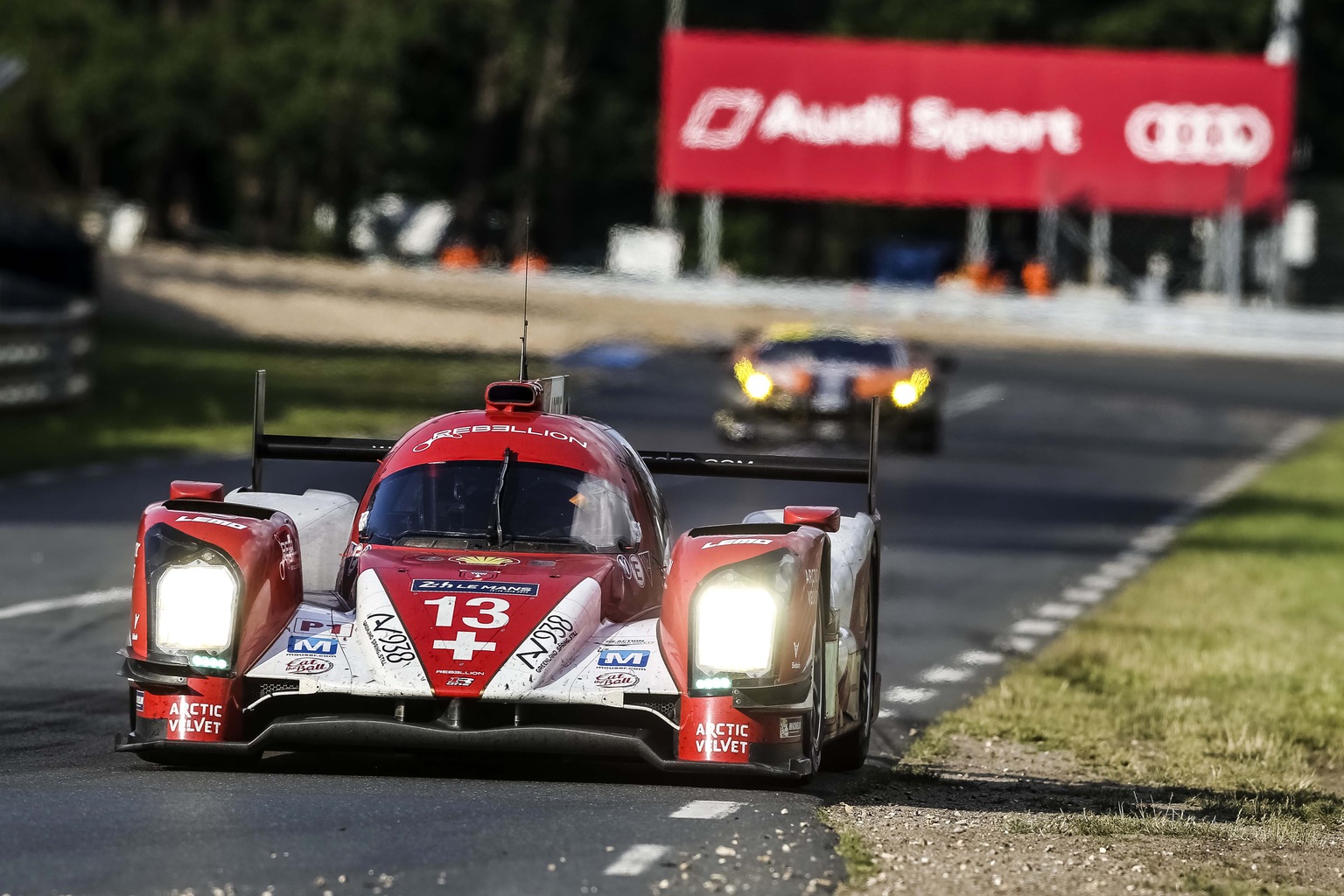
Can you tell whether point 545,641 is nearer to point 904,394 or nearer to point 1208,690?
point 904,394

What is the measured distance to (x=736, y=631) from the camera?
8688mm

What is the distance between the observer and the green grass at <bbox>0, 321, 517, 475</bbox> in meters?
27.1

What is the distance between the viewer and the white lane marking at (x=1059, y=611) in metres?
16.7

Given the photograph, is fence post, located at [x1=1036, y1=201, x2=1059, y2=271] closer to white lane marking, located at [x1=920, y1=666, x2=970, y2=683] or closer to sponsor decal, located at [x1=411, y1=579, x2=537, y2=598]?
white lane marking, located at [x1=920, y1=666, x2=970, y2=683]

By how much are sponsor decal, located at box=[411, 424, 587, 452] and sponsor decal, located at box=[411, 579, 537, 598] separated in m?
1.15

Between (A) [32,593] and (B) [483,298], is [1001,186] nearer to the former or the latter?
(B) [483,298]

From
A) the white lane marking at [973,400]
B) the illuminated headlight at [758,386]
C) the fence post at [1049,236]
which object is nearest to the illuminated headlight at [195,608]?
the illuminated headlight at [758,386]

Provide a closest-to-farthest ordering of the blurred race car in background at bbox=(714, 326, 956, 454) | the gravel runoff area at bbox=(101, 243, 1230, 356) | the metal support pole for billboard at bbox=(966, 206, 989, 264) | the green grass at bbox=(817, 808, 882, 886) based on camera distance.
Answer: the green grass at bbox=(817, 808, 882, 886) → the blurred race car in background at bbox=(714, 326, 956, 454) → the gravel runoff area at bbox=(101, 243, 1230, 356) → the metal support pole for billboard at bbox=(966, 206, 989, 264)

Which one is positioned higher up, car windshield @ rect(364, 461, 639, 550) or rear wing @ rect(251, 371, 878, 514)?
rear wing @ rect(251, 371, 878, 514)

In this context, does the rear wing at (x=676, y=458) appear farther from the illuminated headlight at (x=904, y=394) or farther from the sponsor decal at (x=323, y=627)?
the sponsor decal at (x=323, y=627)

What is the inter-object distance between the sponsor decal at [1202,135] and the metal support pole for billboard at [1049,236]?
2137mm

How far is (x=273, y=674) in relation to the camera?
8688 mm

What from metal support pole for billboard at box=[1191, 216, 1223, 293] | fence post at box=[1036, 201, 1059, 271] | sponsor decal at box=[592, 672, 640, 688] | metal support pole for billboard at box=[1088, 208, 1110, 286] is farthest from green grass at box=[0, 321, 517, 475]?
metal support pole for billboard at box=[1191, 216, 1223, 293]

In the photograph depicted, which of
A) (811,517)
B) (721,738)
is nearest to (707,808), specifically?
(721,738)
